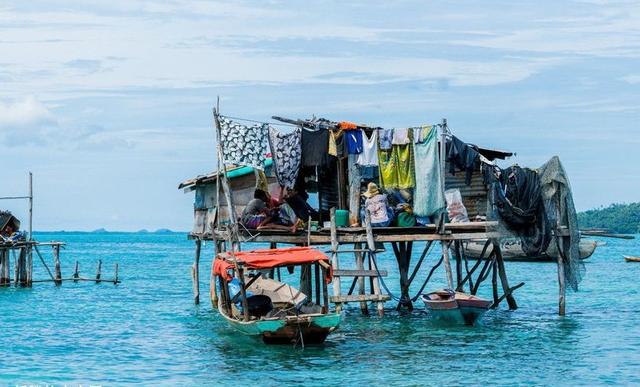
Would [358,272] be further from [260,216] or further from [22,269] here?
[22,269]

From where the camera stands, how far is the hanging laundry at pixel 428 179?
24.3 meters

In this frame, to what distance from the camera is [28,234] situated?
38.7 meters

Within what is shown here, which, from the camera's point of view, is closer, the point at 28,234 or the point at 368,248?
the point at 368,248

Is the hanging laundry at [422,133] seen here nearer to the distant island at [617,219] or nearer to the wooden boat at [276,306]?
the wooden boat at [276,306]

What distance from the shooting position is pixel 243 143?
2456 cm

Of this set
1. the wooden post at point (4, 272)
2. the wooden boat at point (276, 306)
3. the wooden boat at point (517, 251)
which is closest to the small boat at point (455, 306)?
the wooden boat at point (276, 306)

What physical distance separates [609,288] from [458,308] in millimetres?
20736

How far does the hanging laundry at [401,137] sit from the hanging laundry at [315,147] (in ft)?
5.36

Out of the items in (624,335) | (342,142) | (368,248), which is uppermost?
(342,142)

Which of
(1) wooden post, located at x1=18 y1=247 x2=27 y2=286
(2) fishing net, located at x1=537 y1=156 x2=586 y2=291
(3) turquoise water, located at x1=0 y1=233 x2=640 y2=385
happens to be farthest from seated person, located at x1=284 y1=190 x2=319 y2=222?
(1) wooden post, located at x1=18 y1=247 x2=27 y2=286

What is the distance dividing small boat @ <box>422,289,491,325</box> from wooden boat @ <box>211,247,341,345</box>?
3.18 metres

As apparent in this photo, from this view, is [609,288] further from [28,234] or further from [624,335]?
[28,234]

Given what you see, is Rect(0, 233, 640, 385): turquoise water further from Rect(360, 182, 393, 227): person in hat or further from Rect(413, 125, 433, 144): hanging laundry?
Rect(413, 125, 433, 144): hanging laundry

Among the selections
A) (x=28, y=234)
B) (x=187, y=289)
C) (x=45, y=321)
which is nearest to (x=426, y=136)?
(x=45, y=321)
